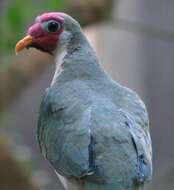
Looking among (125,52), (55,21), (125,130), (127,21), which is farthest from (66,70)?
(125,52)

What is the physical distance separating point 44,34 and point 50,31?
2 centimetres

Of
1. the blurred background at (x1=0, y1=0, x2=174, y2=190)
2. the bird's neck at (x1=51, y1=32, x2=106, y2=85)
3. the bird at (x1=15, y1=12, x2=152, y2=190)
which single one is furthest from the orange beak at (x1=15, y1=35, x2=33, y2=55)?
the blurred background at (x1=0, y1=0, x2=174, y2=190)

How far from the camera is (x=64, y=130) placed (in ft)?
7.63

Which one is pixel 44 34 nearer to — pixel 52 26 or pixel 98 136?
Result: pixel 52 26

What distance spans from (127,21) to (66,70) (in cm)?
191

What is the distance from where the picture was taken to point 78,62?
8.21ft

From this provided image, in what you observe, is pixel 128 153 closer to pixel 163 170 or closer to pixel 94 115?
pixel 94 115

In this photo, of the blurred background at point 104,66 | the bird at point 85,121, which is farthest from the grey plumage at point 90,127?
the blurred background at point 104,66

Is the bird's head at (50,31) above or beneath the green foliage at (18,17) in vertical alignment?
above

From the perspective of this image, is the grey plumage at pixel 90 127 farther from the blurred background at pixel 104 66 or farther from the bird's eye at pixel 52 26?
the blurred background at pixel 104 66

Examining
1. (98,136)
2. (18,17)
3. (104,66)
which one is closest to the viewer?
(98,136)

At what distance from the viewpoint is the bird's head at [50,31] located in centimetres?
247

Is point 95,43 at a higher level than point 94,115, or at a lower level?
lower

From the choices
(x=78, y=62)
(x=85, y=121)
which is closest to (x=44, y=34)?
(x=78, y=62)
